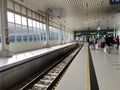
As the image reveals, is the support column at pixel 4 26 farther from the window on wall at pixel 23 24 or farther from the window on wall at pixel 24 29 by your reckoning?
the window on wall at pixel 24 29

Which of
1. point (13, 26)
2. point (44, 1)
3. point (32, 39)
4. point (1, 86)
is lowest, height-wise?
point (1, 86)

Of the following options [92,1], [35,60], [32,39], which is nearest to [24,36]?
[32,39]

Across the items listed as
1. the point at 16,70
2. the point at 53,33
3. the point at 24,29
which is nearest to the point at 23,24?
the point at 24,29

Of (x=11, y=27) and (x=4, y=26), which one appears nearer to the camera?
(x=4, y=26)

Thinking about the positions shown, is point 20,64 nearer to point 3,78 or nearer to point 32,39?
point 3,78

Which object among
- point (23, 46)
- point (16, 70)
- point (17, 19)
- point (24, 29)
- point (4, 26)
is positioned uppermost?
point (17, 19)

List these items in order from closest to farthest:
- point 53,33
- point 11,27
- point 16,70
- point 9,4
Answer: point 16,70
point 9,4
point 11,27
point 53,33

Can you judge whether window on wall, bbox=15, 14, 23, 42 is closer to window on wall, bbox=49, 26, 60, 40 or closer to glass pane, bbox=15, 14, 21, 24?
glass pane, bbox=15, 14, 21, 24

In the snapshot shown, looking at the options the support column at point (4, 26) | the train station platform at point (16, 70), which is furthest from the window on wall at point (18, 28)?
the train station platform at point (16, 70)

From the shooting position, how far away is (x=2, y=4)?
8.23m

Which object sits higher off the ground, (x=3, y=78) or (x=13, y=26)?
(x=13, y=26)

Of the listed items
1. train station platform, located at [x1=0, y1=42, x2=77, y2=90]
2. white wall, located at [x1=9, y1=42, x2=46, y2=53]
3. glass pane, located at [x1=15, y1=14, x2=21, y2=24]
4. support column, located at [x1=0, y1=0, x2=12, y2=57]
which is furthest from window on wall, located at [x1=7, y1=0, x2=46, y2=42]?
train station platform, located at [x1=0, y1=42, x2=77, y2=90]

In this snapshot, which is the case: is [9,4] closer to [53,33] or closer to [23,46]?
[23,46]

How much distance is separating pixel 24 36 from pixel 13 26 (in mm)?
2054
